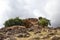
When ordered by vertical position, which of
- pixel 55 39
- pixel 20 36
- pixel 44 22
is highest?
pixel 44 22

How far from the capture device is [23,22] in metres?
63.1

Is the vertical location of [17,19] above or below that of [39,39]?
above

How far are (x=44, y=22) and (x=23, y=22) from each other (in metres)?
7.53

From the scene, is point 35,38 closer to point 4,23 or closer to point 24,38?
point 24,38

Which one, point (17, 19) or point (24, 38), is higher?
point (17, 19)

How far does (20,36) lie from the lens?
98.2ft

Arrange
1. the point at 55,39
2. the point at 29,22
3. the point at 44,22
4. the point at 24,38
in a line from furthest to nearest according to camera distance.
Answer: the point at 29,22 → the point at 44,22 → the point at 24,38 → the point at 55,39

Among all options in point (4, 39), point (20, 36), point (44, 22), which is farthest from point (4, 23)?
point (4, 39)

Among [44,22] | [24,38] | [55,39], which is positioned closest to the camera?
[55,39]

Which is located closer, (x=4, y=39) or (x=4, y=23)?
(x=4, y=39)

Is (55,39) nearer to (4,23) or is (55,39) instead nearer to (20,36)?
(20,36)

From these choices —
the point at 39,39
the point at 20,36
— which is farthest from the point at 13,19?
the point at 39,39

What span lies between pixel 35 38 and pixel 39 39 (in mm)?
687

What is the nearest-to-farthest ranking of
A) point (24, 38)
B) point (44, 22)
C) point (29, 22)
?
point (24, 38), point (44, 22), point (29, 22)
